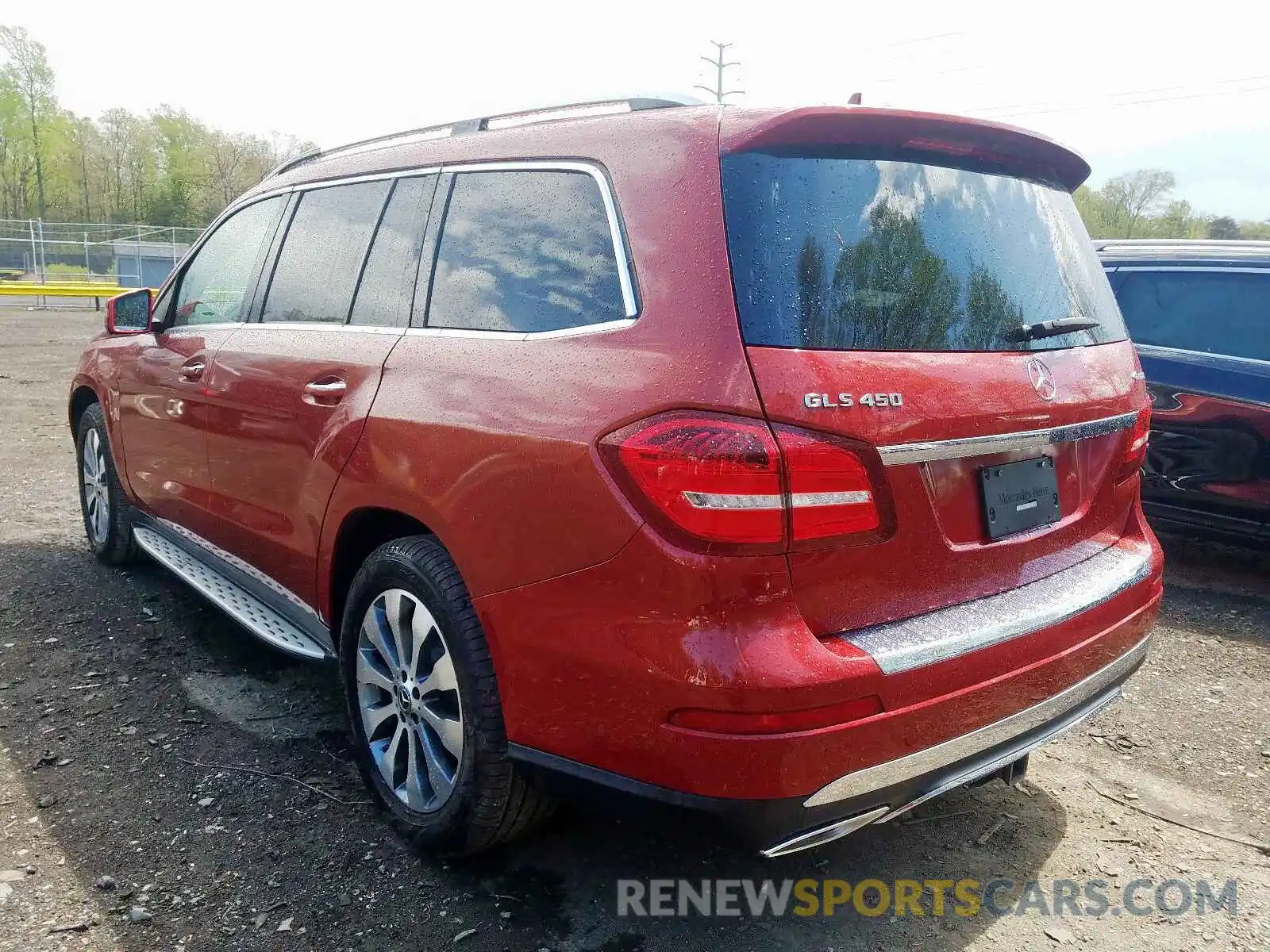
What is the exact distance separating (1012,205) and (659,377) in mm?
1157

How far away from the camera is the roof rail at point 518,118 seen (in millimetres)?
2414

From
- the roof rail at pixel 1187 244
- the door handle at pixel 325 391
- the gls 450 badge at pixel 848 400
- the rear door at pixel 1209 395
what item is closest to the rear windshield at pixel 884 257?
the gls 450 badge at pixel 848 400

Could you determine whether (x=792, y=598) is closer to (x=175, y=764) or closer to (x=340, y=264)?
(x=340, y=264)

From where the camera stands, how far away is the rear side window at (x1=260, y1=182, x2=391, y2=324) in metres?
3.08

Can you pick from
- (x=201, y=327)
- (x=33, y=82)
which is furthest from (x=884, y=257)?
(x=33, y=82)

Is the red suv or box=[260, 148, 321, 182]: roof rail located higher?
box=[260, 148, 321, 182]: roof rail

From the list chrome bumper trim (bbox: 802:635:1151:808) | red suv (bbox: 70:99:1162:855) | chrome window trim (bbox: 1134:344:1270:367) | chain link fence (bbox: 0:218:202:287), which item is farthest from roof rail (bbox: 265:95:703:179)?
chain link fence (bbox: 0:218:202:287)

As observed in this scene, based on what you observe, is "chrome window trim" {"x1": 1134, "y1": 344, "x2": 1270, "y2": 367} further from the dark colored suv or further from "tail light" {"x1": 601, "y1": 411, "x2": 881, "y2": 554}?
"tail light" {"x1": 601, "y1": 411, "x2": 881, "y2": 554}

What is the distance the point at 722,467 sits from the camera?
1.90 metres

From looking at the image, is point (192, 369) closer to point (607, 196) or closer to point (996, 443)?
point (607, 196)

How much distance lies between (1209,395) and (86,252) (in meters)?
36.9

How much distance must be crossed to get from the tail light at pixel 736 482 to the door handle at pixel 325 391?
1220 millimetres

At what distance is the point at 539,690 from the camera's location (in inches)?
86.0

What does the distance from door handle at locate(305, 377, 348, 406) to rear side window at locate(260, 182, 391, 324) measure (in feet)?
0.72
